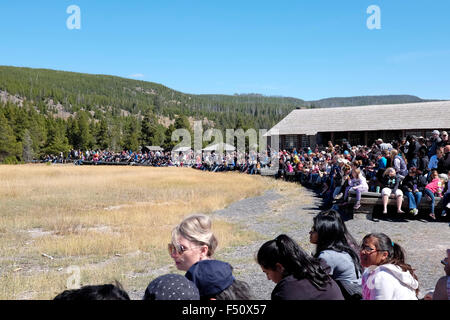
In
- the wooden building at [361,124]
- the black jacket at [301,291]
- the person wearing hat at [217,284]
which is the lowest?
the black jacket at [301,291]

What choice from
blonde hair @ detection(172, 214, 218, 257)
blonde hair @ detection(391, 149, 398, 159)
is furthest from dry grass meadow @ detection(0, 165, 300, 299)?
blonde hair @ detection(391, 149, 398, 159)

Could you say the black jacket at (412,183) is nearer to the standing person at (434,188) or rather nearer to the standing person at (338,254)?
the standing person at (434,188)

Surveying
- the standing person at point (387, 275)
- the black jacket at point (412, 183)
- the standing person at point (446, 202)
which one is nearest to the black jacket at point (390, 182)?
the black jacket at point (412, 183)

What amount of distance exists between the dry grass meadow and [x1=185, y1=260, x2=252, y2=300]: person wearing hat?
4.00m

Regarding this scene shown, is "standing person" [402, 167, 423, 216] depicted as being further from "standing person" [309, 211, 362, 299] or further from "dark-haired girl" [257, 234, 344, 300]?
"dark-haired girl" [257, 234, 344, 300]

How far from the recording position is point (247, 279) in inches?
254

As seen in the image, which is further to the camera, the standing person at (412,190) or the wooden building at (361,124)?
the wooden building at (361,124)

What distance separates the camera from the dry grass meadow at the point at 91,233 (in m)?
6.83

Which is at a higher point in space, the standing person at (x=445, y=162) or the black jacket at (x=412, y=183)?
the standing person at (x=445, y=162)

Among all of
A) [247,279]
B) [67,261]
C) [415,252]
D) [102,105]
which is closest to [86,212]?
[67,261]

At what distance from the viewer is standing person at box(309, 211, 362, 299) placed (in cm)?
390
